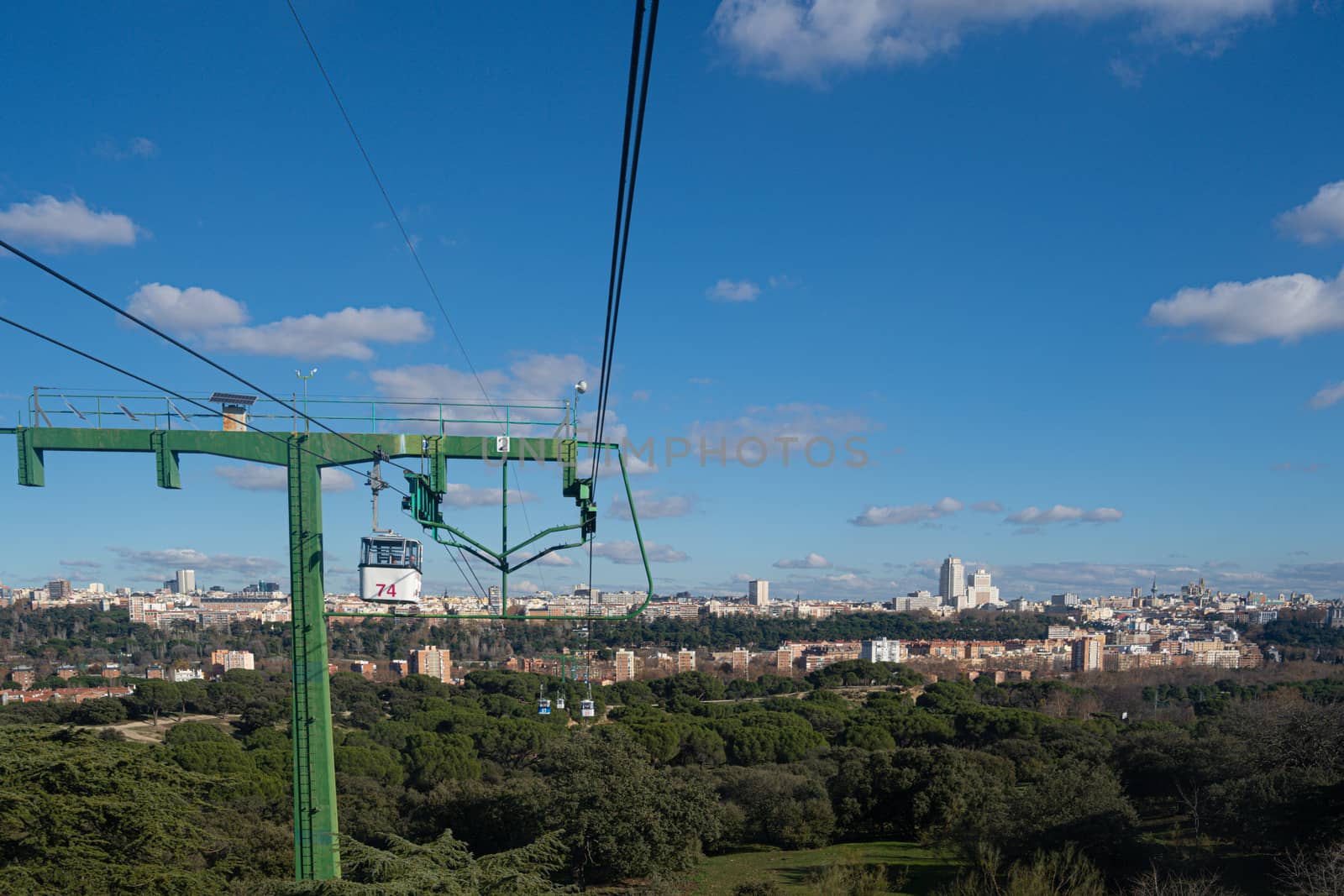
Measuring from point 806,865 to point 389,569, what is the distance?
64.7 ft

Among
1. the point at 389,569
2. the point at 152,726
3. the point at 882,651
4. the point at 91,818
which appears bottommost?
the point at 882,651

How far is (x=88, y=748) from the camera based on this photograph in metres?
12.6

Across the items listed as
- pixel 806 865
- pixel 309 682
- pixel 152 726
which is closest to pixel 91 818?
pixel 309 682

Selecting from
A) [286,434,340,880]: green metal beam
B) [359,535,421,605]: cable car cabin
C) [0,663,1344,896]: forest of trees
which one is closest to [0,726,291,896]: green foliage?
[0,663,1344,896]: forest of trees

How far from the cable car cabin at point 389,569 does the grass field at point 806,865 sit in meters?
13.6

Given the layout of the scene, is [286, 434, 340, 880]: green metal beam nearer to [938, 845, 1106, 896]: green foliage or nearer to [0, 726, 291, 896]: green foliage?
[0, 726, 291, 896]: green foliage

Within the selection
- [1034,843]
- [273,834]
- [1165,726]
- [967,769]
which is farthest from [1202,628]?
[273,834]

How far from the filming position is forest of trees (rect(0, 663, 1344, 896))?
11648mm

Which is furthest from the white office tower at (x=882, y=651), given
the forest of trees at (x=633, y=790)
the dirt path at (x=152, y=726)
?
the dirt path at (x=152, y=726)

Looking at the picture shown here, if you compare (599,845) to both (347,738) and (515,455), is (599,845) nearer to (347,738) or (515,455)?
(515,455)

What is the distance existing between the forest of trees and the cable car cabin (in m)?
2.92

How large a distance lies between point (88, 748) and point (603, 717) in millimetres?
39674

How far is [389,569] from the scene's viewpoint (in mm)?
10070

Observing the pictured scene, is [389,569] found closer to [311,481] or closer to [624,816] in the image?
[311,481]
